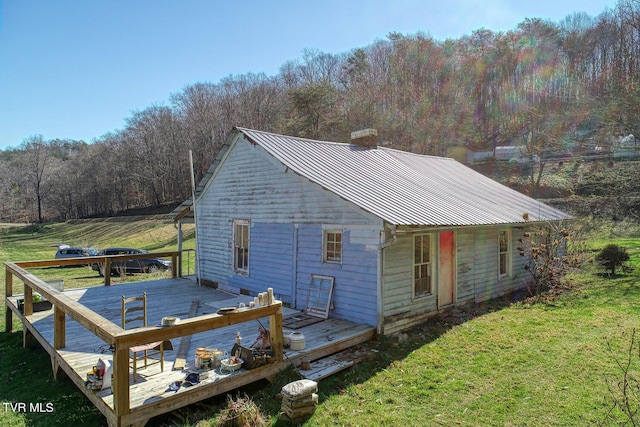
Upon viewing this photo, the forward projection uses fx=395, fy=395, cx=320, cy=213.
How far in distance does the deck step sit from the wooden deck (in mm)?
115

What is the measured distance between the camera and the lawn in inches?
201

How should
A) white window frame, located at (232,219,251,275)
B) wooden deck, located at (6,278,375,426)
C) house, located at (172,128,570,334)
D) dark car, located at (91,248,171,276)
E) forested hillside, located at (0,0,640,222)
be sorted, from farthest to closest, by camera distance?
forested hillside, located at (0,0,640,222), dark car, located at (91,248,171,276), white window frame, located at (232,219,251,275), house, located at (172,128,570,334), wooden deck, located at (6,278,375,426)

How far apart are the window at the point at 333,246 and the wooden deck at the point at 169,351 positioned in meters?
1.39

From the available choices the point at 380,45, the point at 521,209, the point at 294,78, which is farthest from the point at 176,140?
the point at 521,209

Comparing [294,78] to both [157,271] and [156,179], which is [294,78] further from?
[157,271]

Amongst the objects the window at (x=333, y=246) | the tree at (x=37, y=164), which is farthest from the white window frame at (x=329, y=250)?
the tree at (x=37, y=164)

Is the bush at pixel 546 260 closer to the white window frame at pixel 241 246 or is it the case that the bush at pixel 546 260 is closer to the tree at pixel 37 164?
the white window frame at pixel 241 246

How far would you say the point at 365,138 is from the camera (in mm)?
13688

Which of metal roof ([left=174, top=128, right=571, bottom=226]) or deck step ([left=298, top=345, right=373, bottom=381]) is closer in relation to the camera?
deck step ([left=298, top=345, right=373, bottom=381])

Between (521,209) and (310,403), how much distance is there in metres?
10.8

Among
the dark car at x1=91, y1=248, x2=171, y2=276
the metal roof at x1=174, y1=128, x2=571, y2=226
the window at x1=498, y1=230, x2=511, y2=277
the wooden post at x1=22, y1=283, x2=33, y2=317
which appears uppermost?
the metal roof at x1=174, y1=128, x2=571, y2=226

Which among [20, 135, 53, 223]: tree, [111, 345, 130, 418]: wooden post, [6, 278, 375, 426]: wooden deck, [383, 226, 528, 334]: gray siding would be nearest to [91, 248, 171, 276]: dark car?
[6, 278, 375, 426]: wooden deck

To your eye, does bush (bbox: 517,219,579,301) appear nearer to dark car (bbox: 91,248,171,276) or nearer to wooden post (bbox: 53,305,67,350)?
wooden post (bbox: 53,305,67,350)

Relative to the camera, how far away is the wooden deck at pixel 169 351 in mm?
4819
